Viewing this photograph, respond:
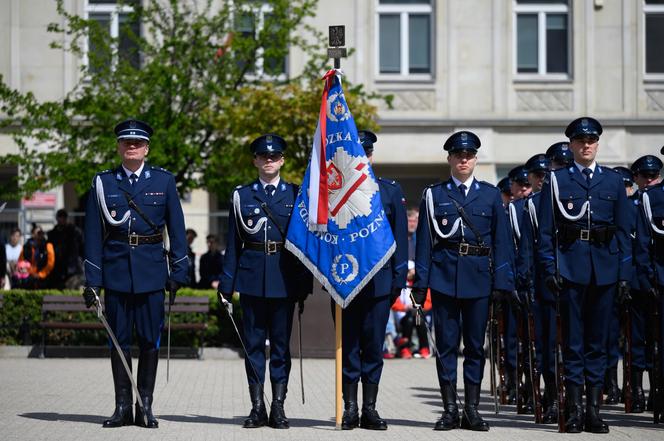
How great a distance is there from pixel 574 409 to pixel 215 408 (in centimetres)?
357

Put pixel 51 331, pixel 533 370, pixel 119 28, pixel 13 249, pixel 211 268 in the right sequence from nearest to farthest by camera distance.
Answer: pixel 533 370 → pixel 51 331 → pixel 211 268 → pixel 13 249 → pixel 119 28

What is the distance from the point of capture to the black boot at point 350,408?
10.9 m

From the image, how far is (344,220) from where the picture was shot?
1131 centimetres

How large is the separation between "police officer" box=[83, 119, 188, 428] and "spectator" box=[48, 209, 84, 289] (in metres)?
11.7

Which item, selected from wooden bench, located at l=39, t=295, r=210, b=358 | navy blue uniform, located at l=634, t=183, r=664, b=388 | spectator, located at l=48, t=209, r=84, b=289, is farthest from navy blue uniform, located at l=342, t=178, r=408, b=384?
spectator, located at l=48, t=209, r=84, b=289

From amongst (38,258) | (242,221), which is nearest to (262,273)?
(242,221)

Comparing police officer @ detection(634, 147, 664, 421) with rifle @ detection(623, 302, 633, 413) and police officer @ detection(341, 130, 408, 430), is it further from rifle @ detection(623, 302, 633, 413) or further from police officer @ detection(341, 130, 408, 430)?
police officer @ detection(341, 130, 408, 430)

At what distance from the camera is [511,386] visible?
13.9 metres

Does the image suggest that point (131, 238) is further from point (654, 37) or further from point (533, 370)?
point (654, 37)

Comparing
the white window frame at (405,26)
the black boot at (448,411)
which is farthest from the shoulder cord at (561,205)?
the white window frame at (405,26)

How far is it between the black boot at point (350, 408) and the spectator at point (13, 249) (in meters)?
15.7

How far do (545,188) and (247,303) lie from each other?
2.56 m

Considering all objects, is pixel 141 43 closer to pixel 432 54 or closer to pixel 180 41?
pixel 180 41

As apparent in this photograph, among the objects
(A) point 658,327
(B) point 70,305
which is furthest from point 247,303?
(B) point 70,305
